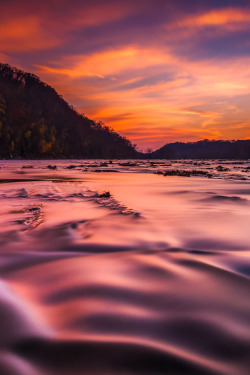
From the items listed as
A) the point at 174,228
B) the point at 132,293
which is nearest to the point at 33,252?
the point at 132,293

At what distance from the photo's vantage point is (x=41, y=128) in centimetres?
11456

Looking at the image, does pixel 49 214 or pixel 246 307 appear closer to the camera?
pixel 246 307

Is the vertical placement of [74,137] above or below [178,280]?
above

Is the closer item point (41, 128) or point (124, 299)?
point (124, 299)

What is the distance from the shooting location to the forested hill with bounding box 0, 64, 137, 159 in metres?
107

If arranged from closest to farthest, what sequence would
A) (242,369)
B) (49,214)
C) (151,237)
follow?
(242,369), (151,237), (49,214)

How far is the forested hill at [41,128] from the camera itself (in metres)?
107

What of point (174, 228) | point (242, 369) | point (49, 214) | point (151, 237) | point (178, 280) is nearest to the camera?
point (242, 369)

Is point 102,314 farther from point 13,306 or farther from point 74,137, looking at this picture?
point 74,137

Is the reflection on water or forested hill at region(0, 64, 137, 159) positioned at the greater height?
forested hill at region(0, 64, 137, 159)

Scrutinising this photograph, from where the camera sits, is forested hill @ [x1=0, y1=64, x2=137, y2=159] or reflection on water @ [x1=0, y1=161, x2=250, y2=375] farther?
forested hill @ [x1=0, y1=64, x2=137, y2=159]

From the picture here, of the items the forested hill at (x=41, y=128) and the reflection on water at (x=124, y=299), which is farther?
the forested hill at (x=41, y=128)

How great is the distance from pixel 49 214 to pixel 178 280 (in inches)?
142

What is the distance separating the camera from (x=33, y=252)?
136 inches
